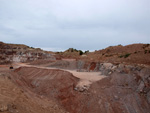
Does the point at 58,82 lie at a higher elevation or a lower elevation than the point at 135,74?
lower

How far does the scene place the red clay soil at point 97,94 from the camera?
10600 mm

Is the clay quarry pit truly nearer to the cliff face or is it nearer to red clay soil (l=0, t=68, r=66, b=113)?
red clay soil (l=0, t=68, r=66, b=113)

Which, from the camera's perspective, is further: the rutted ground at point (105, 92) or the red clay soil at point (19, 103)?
the rutted ground at point (105, 92)

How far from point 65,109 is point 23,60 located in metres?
27.9

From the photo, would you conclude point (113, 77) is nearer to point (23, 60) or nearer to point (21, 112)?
point (21, 112)

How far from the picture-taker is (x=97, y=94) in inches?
472

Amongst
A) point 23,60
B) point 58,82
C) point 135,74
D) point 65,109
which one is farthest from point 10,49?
point 135,74

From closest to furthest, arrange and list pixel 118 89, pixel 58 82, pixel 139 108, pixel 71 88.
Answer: pixel 139 108
pixel 118 89
pixel 71 88
pixel 58 82

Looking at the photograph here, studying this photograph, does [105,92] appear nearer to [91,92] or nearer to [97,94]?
[97,94]

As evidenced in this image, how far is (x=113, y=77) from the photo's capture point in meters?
13.7

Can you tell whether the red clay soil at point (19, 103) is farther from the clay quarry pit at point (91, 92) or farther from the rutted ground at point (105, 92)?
the rutted ground at point (105, 92)

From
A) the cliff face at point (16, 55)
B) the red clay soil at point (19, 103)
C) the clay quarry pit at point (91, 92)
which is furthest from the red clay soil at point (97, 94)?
the cliff face at point (16, 55)

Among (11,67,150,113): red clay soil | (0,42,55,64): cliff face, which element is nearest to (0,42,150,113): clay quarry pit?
(11,67,150,113): red clay soil

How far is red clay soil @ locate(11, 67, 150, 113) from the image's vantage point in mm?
10600
